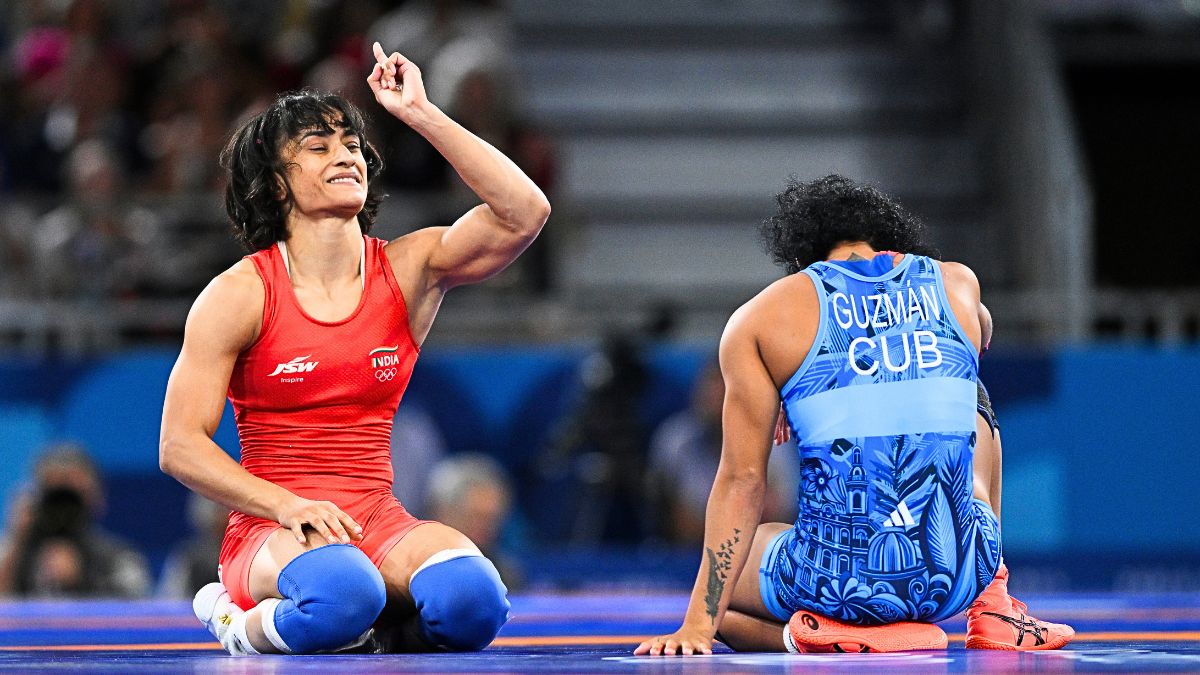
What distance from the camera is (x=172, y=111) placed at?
10.1 m

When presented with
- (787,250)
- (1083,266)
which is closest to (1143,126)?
(1083,266)

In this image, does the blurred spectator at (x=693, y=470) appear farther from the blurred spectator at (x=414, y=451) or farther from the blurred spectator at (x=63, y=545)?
the blurred spectator at (x=63, y=545)

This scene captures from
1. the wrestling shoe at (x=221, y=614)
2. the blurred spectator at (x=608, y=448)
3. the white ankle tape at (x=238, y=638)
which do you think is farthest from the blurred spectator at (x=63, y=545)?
the white ankle tape at (x=238, y=638)

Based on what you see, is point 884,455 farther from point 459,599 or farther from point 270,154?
point 270,154

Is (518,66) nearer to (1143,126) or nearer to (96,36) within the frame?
(96,36)

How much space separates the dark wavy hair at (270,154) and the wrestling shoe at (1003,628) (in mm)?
1750

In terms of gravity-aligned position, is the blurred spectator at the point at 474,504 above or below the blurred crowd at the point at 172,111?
below

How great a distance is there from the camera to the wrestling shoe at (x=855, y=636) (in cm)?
369

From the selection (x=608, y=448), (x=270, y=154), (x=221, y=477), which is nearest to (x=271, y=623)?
(x=221, y=477)

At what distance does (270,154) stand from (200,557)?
133 inches

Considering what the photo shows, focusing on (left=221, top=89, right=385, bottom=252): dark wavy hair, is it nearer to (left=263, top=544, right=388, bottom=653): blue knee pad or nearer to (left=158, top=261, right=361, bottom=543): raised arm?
(left=158, top=261, right=361, bottom=543): raised arm

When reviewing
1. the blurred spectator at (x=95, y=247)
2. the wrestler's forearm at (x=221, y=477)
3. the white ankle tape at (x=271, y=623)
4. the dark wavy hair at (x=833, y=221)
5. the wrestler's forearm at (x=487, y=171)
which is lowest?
the white ankle tape at (x=271, y=623)

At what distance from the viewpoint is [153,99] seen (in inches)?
407

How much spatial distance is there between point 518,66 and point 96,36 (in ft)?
8.36
